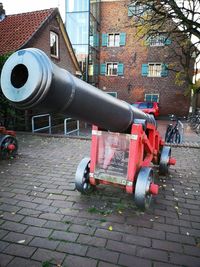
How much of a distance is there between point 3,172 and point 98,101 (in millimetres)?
3430

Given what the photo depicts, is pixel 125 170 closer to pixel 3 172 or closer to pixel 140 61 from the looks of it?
pixel 3 172

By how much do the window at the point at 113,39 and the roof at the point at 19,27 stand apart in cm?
999

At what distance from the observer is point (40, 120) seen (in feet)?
38.9

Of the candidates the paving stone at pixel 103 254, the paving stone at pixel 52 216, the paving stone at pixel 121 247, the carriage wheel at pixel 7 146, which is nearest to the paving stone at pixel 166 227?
the paving stone at pixel 121 247

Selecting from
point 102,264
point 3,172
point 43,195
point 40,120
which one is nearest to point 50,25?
point 40,120

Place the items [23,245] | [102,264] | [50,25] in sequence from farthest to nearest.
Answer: [50,25]
[23,245]
[102,264]

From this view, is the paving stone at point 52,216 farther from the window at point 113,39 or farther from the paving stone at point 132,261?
the window at point 113,39

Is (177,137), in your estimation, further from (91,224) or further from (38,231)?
(38,231)

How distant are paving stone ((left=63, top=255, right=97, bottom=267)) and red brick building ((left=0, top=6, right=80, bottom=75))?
1045cm

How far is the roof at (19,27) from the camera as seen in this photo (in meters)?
11.6

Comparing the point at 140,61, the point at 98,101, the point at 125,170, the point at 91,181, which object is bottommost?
the point at 91,181

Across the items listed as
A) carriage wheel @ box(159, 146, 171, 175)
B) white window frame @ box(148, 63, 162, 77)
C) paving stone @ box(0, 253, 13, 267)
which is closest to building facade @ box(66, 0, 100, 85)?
white window frame @ box(148, 63, 162, 77)

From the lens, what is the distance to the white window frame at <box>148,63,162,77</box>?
70.7 feet

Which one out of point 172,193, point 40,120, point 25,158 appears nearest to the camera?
point 172,193
